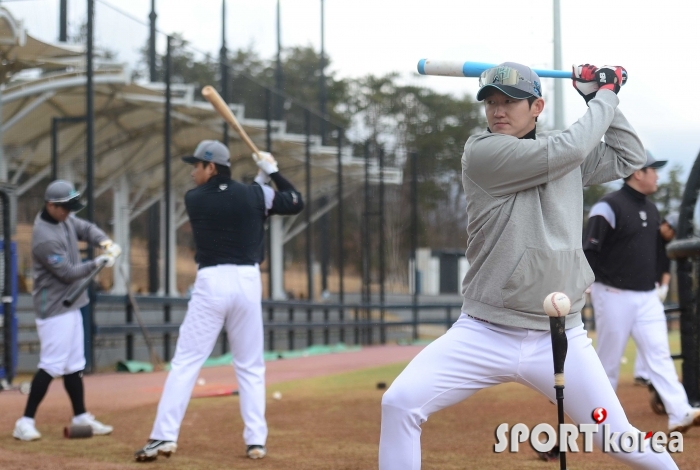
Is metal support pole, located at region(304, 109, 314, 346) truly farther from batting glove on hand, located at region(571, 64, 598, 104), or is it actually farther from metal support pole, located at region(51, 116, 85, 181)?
batting glove on hand, located at region(571, 64, 598, 104)

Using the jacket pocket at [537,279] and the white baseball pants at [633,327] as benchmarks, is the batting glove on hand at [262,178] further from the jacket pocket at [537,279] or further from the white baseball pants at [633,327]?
the jacket pocket at [537,279]

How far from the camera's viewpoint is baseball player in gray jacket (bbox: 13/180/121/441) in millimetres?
7207

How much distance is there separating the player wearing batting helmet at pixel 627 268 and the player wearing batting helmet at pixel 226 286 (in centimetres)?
241

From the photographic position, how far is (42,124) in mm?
13930

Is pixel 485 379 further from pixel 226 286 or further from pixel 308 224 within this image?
pixel 308 224

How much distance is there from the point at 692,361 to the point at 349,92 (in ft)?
114

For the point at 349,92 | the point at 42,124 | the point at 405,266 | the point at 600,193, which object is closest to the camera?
the point at 600,193

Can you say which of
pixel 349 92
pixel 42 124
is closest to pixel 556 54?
pixel 42 124

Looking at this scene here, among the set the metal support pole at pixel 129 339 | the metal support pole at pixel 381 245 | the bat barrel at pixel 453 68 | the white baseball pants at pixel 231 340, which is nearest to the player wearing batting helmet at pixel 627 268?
the white baseball pants at pixel 231 340

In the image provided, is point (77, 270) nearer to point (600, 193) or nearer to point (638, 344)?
point (638, 344)

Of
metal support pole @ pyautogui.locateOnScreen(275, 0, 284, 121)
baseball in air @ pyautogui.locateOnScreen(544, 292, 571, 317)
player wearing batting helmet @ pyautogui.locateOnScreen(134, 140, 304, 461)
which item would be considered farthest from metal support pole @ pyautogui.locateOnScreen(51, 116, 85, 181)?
baseball in air @ pyautogui.locateOnScreen(544, 292, 571, 317)

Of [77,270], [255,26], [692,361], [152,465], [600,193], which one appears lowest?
[152,465]

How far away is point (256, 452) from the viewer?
6.33 meters

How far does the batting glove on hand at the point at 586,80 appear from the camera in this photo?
4066mm
